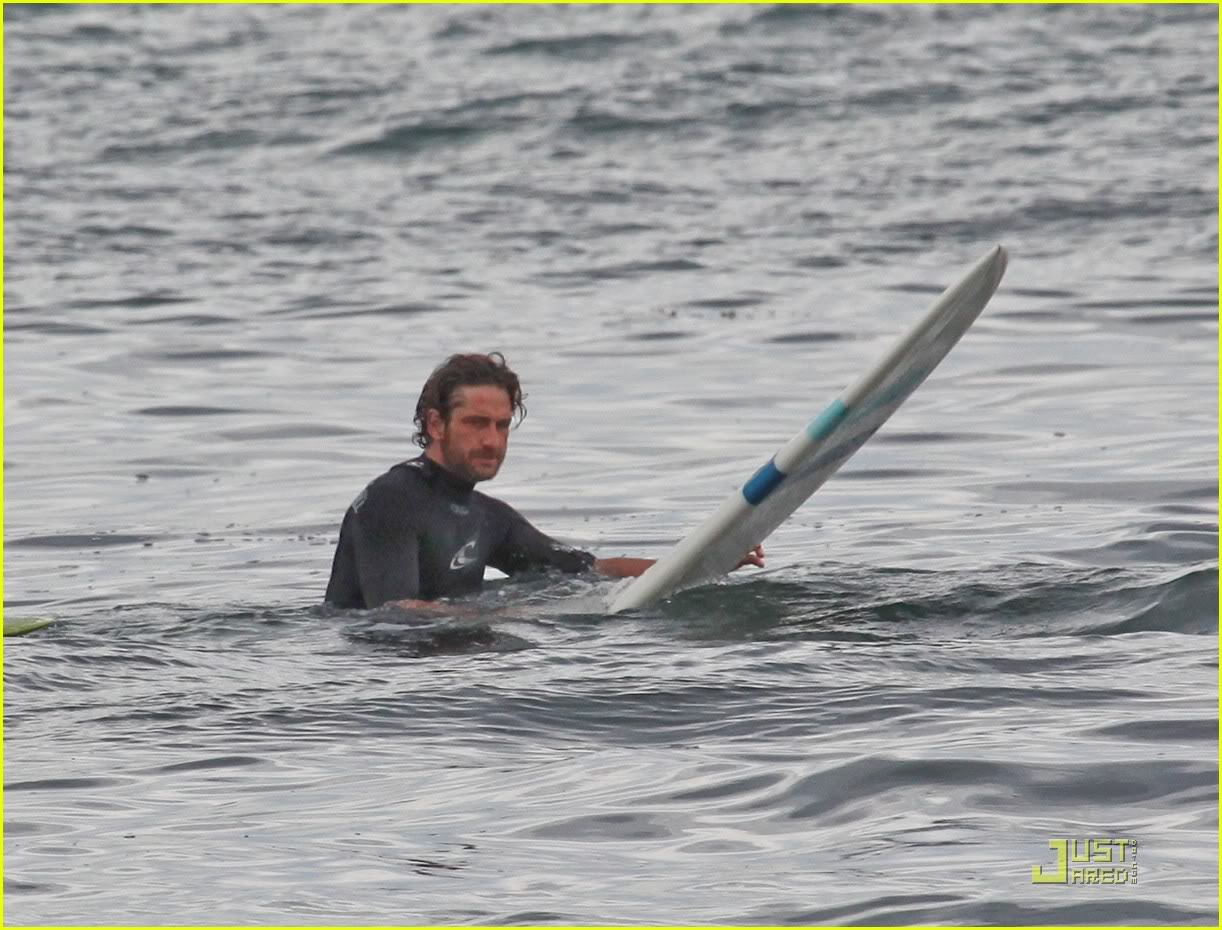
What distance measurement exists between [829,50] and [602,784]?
28220mm

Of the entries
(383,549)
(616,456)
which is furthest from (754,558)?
(616,456)

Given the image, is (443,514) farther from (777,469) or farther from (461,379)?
(777,469)

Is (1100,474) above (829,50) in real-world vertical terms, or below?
below

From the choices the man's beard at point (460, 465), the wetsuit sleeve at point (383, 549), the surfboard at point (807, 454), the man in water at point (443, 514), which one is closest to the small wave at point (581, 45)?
the man in water at point (443, 514)

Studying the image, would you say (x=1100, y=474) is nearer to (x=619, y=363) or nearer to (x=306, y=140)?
(x=619, y=363)

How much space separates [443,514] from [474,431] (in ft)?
1.44

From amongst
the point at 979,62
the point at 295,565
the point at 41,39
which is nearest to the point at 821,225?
the point at 979,62

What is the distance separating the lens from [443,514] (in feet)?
35.1

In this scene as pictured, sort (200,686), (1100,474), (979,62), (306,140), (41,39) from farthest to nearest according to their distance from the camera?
(41,39) → (979,62) → (306,140) → (1100,474) → (200,686)

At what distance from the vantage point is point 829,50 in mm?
34938

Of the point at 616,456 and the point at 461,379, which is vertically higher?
the point at 461,379

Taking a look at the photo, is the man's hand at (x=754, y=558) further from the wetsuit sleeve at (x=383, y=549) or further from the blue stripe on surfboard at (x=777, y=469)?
the wetsuit sleeve at (x=383, y=549)

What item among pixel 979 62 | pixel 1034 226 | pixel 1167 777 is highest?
pixel 979 62

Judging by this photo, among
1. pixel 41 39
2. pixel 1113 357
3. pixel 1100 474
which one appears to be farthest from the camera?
pixel 41 39
